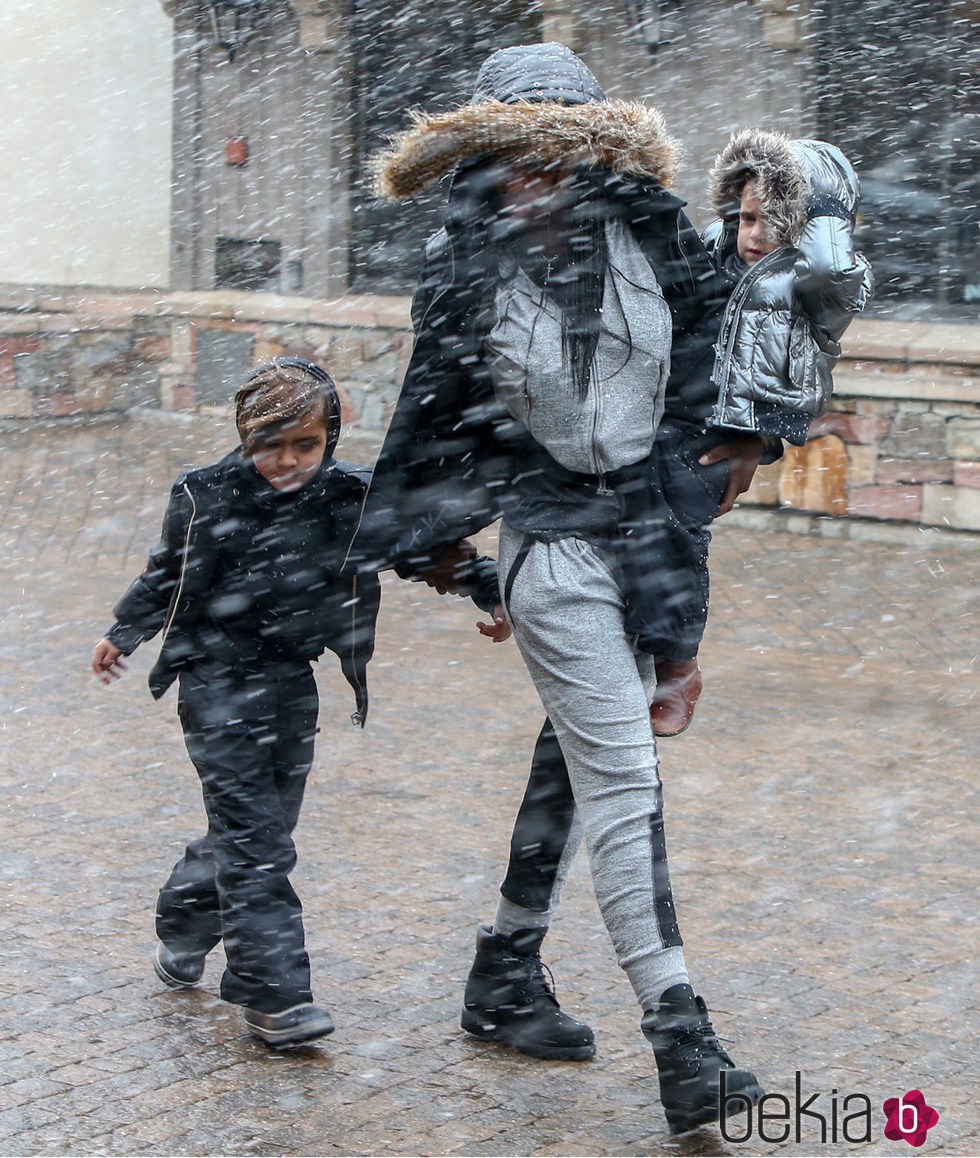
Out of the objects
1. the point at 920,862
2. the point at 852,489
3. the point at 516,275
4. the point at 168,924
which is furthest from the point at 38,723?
the point at 852,489

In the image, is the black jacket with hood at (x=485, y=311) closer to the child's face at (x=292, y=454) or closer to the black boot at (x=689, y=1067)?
the child's face at (x=292, y=454)

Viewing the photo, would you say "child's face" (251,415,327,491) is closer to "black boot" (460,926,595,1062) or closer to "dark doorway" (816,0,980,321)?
"black boot" (460,926,595,1062)

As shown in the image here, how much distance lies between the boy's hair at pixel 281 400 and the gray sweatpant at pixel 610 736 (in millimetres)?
724

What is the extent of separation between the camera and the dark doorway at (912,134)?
33.7 feet

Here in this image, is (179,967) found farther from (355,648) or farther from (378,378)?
(378,378)

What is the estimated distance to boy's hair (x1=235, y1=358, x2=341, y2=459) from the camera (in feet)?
12.3

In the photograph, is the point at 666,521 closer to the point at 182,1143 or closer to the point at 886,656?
the point at 182,1143

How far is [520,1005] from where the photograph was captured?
12.1 ft

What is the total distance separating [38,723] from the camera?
6.38 meters

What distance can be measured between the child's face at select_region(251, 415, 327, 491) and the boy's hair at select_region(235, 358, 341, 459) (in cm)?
1

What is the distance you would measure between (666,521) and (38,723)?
12.2ft

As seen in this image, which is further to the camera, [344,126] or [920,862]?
[344,126]

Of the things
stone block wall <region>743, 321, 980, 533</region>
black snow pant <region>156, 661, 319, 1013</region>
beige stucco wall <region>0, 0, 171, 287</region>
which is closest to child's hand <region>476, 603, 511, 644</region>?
black snow pant <region>156, 661, 319, 1013</region>

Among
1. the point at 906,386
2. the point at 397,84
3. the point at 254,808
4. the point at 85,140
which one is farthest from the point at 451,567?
the point at 85,140
